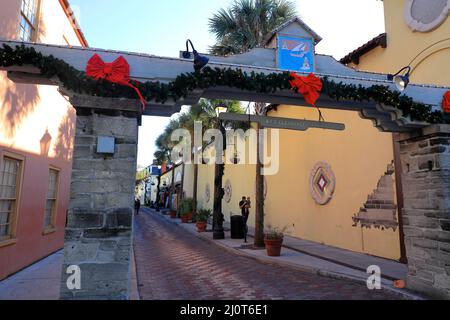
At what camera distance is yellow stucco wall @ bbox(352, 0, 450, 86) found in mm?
8039

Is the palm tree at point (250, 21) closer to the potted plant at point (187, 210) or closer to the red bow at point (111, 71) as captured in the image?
the red bow at point (111, 71)

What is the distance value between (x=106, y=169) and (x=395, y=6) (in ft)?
30.8

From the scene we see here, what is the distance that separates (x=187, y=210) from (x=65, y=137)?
14.1 meters

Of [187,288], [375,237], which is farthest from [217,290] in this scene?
[375,237]

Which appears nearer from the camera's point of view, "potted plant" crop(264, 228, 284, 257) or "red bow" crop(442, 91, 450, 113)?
"red bow" crop(442, 91, 450, 113)

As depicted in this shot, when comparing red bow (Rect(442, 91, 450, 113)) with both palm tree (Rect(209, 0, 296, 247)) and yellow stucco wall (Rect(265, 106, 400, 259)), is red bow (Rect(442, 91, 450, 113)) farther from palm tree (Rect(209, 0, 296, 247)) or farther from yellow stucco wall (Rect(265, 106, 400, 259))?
palm tree (Rect(209, 0, 296, 247))

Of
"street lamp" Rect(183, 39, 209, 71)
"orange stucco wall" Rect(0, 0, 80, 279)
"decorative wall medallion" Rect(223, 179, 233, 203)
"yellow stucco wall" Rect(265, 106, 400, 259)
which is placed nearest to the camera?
"street lamp" Rect(183, 39, 209, 71)

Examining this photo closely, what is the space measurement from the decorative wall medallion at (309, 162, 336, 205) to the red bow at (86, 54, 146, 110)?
8859 millimetres

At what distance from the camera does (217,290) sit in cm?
645

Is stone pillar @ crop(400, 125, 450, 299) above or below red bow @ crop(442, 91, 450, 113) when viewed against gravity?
below

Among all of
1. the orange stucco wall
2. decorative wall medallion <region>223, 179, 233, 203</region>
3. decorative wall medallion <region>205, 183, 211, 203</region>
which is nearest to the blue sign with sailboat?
the orange stucco wall

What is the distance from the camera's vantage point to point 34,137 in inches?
333

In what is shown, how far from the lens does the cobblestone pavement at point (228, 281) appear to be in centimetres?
612

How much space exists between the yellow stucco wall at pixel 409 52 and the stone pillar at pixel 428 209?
2667 millimetres
